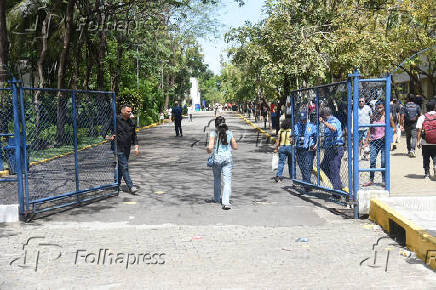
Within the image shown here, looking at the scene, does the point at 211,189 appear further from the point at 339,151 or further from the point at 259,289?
the point at 259,289

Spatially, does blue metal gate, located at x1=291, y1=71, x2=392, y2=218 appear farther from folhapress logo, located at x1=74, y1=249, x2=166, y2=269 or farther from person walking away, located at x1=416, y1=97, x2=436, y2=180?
folhapress logo, located at x1=74, y1=249, x2=166, y2=269

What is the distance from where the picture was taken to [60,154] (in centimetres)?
1554

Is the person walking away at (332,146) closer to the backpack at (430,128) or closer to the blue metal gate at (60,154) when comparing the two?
the backpack at (430,128)

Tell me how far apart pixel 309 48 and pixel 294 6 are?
2.01 metres

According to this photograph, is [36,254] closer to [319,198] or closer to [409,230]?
[409,230]

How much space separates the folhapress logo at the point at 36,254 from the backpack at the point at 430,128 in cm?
765

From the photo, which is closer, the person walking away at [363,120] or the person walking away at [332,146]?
the person walking away at [332,146]

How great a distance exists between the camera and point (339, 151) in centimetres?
878

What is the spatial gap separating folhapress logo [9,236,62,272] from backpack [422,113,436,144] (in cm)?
765

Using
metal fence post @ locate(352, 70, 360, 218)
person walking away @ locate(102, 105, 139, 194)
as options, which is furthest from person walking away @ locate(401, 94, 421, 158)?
person walking away @ locate(102, 105, 139, 194)

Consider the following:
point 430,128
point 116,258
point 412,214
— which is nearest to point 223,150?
point 412,214

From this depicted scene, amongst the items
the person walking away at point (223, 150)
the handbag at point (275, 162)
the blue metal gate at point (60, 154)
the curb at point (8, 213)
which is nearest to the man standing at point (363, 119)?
the handbag at point (275, 162)

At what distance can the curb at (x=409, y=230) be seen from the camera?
535 centimetres

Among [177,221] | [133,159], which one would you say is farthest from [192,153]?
[177,221]
